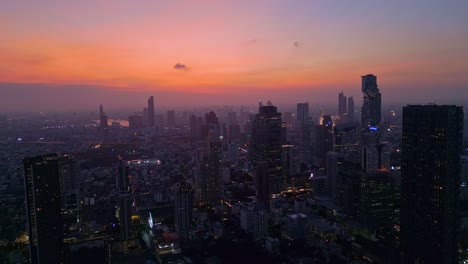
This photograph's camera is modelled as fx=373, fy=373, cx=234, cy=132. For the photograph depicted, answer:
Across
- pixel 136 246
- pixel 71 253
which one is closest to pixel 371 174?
pixel 136 246

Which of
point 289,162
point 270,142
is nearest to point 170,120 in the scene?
point 289,162

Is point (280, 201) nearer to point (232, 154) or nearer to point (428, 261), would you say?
point (428, 261)

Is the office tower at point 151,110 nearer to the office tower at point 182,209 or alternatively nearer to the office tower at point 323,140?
the office tower at point 323,140

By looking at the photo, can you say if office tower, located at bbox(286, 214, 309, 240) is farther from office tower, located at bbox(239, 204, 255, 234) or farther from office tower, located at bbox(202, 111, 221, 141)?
office tower, located at bbox(202, 111, 221, 141)

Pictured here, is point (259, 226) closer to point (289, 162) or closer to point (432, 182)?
point (432, 182)

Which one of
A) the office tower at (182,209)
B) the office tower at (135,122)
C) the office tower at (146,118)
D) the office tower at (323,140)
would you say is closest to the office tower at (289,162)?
the office tower at (323,140)

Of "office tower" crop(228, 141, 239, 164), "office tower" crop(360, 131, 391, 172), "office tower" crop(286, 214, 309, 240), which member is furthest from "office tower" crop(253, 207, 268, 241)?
"office tower" crop(228, 141, 239, 164)

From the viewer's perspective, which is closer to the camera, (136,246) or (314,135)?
(136,246)
